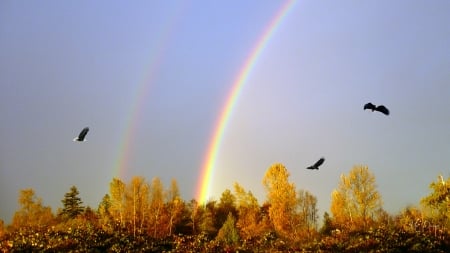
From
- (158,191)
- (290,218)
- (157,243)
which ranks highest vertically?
(158,191)

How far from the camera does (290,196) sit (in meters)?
45.8

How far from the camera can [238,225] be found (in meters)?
49.6

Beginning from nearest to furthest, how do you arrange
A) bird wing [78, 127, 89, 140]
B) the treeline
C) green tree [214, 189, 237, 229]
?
1. bird wing [78, 127, 89, 140]
2. the treeline
3. green tree [214, 189, 237, 229]

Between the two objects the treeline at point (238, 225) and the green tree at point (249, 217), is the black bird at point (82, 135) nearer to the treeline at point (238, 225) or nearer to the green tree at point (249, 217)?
the treeline at point (238, 225)

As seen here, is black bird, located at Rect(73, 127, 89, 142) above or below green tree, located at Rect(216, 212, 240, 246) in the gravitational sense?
above

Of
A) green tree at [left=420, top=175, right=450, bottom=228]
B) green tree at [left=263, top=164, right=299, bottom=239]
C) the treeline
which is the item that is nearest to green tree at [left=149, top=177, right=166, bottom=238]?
the treeline

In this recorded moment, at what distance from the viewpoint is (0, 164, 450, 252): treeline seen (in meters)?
32.5

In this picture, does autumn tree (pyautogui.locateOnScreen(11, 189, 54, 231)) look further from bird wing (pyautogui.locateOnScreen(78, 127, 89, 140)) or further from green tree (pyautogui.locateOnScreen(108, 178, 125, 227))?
bird wing (pyautogui.locateOnScreen(78, 127, 89, 140))

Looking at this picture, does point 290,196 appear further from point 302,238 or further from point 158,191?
point 158,191

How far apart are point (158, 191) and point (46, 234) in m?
18.8

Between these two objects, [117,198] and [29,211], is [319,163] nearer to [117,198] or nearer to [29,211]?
[117,198]

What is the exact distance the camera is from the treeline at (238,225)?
3247cm

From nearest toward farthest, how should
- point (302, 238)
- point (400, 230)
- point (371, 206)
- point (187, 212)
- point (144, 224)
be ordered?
point (400, 230) < point (302, 238) < point (371, 206) < point (144, 224) < point (187, 212)

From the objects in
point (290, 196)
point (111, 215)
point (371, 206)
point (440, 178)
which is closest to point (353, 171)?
point (371, 206)
